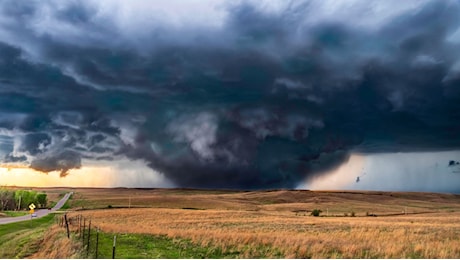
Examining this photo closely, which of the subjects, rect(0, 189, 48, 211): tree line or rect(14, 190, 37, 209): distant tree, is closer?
rect(0, 189, 48, 211): tree line

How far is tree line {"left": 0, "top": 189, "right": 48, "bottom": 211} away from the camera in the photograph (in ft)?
459

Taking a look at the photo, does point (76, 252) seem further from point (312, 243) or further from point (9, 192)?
point (9, 192)

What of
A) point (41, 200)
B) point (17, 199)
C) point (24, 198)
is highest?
point (24, 198)

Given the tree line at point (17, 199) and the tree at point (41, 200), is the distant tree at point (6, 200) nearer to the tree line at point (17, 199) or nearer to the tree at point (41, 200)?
the tree line at point (17, 199)

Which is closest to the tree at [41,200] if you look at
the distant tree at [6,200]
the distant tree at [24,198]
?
the distant tree at [24,198]

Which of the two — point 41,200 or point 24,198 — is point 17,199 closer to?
point 24,198

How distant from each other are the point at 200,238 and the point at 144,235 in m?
7.62

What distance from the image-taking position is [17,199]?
147375 mm

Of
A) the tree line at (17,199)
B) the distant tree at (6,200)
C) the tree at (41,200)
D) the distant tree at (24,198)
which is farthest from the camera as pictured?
the tree at (41,200)

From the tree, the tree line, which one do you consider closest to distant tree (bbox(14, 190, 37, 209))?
the tree line

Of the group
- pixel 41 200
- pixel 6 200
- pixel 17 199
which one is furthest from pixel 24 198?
pixel 6 200

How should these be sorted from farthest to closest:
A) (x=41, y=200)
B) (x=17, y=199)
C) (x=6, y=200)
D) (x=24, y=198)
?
(x=41, y=200) → (x=24, y=198) → (x=17, y=199) → (x=6, y=200)

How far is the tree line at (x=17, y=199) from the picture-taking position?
459 feet

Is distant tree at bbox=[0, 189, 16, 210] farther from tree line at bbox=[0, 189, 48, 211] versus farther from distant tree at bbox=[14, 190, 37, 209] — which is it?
distant tree at bbox=[14, 190, 37, 209]
